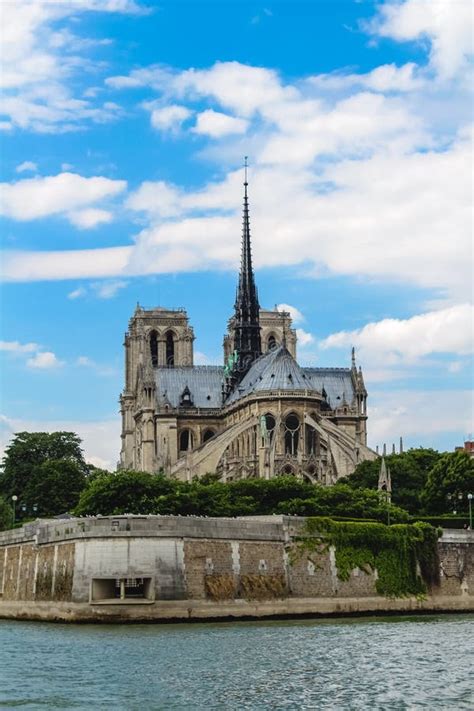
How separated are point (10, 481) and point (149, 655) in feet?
279

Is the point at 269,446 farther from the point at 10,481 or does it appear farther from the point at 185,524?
the point at 185,524

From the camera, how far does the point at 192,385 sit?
150m

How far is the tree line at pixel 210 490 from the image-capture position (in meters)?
87.5

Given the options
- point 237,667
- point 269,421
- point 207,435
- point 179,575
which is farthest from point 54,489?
point 237,667

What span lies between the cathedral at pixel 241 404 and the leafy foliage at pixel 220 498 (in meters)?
25.4

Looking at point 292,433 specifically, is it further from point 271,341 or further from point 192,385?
point 271,341

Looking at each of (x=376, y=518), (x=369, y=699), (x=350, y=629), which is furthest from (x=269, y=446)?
(x=369, y=699)

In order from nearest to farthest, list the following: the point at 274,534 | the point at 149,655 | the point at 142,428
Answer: the point at 149,655 < the point at 274,534 < the point at 142,428

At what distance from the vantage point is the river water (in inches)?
1503

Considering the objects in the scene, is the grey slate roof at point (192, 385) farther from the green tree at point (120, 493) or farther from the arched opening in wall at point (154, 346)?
the green tree at point (120, 493)

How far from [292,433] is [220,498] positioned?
1490 inches

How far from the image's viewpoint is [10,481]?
130 m

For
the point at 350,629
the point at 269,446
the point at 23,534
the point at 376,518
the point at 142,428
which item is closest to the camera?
the point at 350,629

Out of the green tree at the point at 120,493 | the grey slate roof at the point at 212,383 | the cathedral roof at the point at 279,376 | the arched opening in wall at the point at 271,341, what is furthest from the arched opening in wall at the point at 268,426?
the arched opening in wall at the point at 271,341
